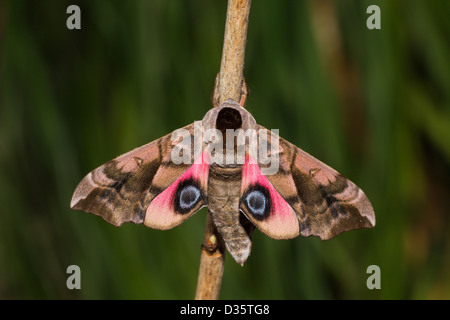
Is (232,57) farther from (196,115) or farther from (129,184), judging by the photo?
(196,115)

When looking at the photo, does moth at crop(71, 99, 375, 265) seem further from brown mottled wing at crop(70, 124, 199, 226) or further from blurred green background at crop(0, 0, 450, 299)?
blurred green background at crop(0, 0, 450, 299)

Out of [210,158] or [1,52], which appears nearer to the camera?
[210,158]

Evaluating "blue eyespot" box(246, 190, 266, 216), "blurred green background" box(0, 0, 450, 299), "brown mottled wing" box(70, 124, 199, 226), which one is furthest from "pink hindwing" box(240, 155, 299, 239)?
"blurred green background" box(0, 0, 450, 299)

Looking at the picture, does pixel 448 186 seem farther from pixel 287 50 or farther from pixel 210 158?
pixel 210 158

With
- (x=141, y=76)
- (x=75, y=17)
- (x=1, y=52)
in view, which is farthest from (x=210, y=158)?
(x=1, y=52)

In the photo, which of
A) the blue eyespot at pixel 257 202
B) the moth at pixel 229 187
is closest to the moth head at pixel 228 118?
the moth at pixel 229 187

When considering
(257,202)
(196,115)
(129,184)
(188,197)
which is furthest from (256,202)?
(196,115)

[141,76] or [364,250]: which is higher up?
[141,76]
